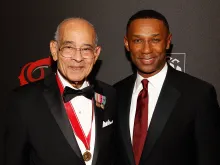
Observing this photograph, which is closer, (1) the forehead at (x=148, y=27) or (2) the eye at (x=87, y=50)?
(2) the eye at (x=87, y=50)

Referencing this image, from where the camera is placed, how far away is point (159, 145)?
2145 mm

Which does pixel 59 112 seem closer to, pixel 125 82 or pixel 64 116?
pixel 64 116

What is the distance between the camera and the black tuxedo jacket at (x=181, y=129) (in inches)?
84.6

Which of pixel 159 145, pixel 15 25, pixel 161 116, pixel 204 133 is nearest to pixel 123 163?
pixel 159 145

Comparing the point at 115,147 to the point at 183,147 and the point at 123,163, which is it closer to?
the point at 123,163

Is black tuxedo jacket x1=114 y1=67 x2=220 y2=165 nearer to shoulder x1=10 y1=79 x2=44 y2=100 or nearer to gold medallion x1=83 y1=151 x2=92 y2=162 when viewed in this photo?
gold medallion x1=83 y1=151 x2=92 y2=162

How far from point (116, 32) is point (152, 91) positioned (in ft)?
2.35

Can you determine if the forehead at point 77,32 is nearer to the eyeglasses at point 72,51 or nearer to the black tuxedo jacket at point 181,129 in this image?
the eyeglasses at point 72,51

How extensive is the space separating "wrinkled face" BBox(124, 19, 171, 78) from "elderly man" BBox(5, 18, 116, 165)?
34 cm

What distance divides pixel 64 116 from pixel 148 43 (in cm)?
82

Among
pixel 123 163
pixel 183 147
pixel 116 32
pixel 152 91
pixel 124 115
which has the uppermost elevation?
pixel 116 32

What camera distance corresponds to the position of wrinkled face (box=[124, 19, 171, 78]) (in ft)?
7.38

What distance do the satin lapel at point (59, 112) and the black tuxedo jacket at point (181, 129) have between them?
466mm

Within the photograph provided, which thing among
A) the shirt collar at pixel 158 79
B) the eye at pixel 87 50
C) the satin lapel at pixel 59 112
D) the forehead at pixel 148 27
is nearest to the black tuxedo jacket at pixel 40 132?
the satin lapel at pixel 59 112
